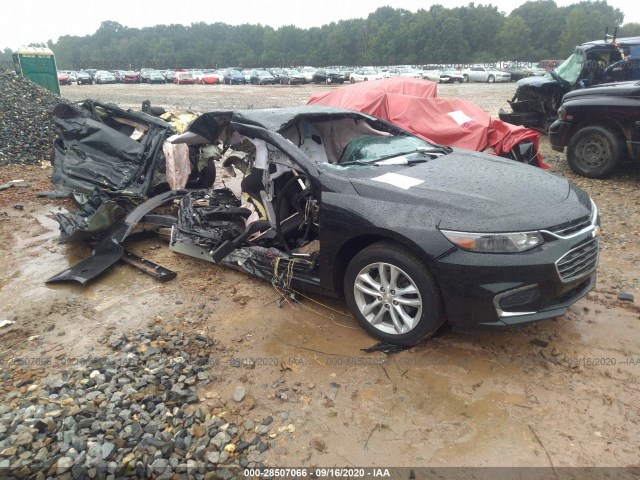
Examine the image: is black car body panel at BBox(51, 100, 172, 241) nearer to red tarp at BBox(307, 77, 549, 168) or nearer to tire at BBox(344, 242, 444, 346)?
tire at BBox(344, 242, 444, 346)

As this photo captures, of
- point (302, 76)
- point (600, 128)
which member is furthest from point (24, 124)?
point (302, 76)

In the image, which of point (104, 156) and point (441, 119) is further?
point (441, 119)

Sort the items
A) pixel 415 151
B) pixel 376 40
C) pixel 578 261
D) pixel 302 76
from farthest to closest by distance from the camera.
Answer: pixel 376 40 → pixel 302 76 → pixel 415 151 → pixel 578 261

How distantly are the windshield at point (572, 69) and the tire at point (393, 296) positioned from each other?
9.52m

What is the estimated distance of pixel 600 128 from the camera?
7.02 m

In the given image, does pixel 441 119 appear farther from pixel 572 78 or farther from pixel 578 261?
pixel 578 261

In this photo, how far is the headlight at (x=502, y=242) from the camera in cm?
281

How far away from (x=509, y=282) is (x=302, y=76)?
4062 cm

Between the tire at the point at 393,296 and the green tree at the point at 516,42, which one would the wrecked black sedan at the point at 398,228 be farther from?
the green tree at the point at 516,42

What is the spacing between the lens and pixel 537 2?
270 ft

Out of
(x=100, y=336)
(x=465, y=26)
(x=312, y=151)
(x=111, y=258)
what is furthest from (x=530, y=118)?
(x=465, y=26)

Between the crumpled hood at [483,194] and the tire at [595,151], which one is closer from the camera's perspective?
the crumpled hood at [483,194]

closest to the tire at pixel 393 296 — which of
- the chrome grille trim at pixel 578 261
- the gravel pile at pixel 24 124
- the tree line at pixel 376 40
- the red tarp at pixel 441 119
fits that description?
the chrome grille trim at pixel 578 261

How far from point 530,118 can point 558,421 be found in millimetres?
Answer: 9930
